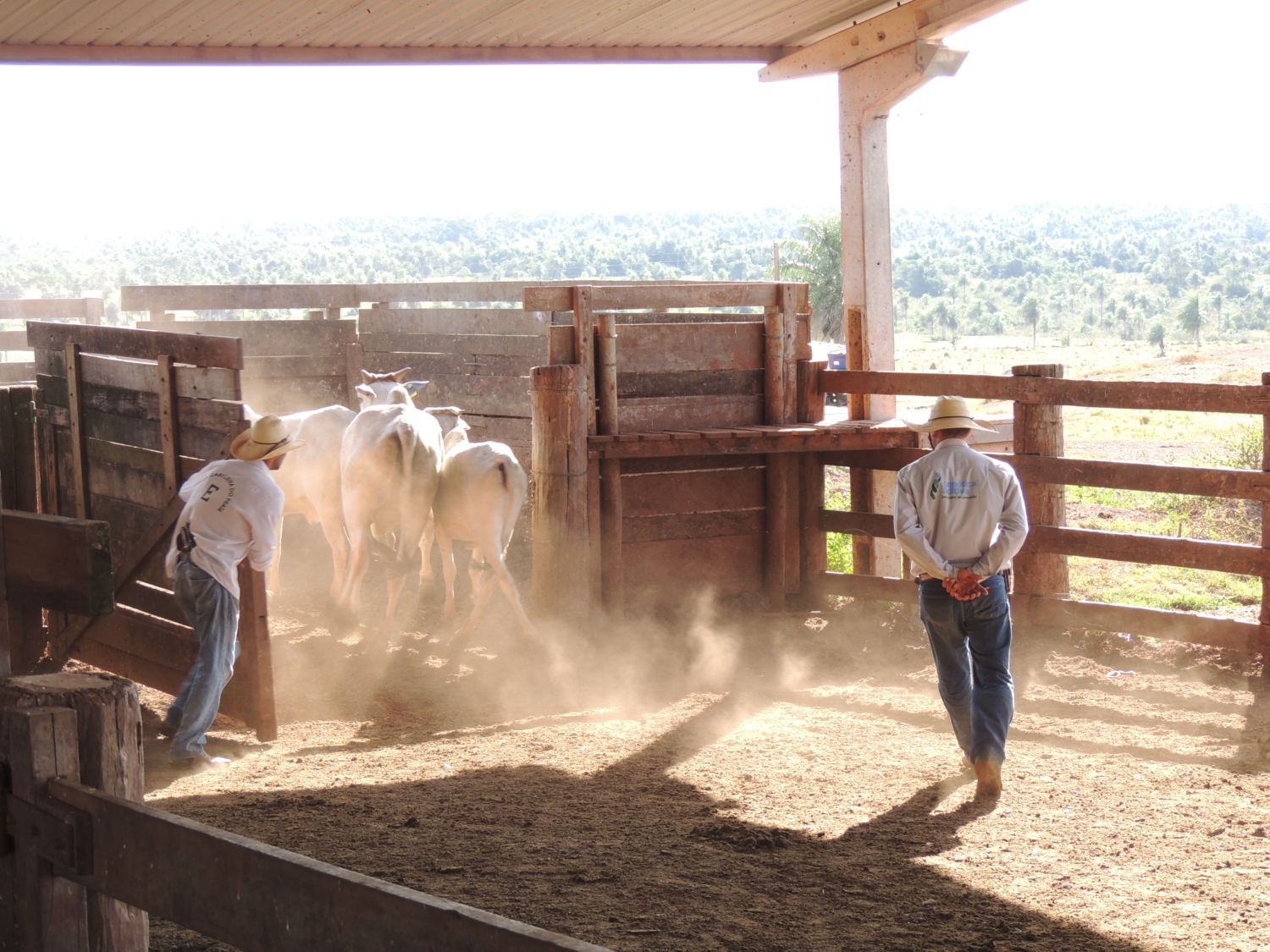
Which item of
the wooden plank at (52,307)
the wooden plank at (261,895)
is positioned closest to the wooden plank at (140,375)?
the wooden plank at (261,895)

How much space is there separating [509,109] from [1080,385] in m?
138

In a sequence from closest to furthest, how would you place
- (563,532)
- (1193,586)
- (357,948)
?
(357,948)
(563,532)
(1193,586)

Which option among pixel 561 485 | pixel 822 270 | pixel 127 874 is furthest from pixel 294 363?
pixel 822 270

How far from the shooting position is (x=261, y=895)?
89.1 inches

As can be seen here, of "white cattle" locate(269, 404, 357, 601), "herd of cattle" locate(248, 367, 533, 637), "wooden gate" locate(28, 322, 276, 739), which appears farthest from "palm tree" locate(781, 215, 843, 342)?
"wooden gate" locate(28, 322, 276, 739)

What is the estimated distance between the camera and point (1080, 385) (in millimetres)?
8109

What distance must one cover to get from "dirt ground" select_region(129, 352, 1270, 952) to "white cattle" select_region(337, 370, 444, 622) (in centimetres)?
52

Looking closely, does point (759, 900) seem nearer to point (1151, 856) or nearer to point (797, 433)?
point (1151, 856)

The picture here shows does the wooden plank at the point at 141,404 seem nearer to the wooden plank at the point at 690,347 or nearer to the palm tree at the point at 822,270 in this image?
the wooden plank at the point at 690,347

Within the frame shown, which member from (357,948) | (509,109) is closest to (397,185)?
(509,109)

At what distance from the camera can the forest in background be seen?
7375cm

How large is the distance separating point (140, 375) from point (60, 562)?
473 centimetres

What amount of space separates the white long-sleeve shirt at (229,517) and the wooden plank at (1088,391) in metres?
4.39

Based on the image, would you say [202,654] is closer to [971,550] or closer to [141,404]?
[141,404]
